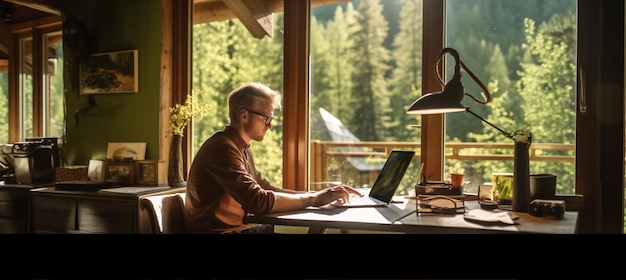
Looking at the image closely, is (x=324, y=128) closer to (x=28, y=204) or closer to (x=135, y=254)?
(x=135, y=254)

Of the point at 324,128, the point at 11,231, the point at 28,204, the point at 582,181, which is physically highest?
the point at 324,128

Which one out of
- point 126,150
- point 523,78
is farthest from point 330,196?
point 126,150

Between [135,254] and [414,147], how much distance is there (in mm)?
1587

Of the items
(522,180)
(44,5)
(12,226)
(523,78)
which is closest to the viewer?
(522,180)

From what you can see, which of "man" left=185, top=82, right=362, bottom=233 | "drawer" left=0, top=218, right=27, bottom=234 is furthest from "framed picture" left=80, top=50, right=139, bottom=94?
"man" left=185, top=82, right=362, bottom=233

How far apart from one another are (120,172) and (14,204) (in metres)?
0.80

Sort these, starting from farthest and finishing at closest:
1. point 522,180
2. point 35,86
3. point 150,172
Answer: point 35,86, point 150,172, point 522,180

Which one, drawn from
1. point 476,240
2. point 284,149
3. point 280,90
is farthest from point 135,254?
point 280,90

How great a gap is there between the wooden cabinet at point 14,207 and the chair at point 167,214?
160 cm

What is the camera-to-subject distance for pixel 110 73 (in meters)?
3.14

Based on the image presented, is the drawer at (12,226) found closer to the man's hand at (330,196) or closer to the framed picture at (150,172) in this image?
the framed picture at (150,172)

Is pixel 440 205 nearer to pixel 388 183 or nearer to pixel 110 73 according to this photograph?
pixel 388 183

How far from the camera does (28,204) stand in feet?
9.69

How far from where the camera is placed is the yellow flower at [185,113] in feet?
9.14
